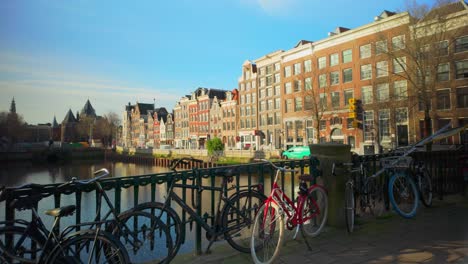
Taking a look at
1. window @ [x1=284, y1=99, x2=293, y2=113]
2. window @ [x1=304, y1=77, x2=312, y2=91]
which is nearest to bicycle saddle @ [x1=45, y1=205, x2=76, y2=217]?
window @ [x1=304, y1=77, x2=312, y2=91]

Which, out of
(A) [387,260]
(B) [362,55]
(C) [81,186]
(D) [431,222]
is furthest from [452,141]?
(C) [81,186]

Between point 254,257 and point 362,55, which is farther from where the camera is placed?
point 362,55

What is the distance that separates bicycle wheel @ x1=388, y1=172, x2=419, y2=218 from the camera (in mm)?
5441

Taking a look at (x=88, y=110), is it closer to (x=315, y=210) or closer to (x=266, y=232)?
(x=315, y=210)

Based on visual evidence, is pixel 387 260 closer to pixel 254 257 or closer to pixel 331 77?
pixel 254 257

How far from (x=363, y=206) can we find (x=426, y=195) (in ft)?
5.88

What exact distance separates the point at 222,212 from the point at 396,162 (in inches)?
139

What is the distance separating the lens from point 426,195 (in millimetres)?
6039

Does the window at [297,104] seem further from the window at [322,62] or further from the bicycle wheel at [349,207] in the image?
the bicycle wheel at [349,207]

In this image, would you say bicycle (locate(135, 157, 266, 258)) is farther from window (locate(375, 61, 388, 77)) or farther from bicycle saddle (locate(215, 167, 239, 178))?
window (locate(375, 61, 388, 77))

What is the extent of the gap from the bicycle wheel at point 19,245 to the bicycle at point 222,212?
1.01 metres

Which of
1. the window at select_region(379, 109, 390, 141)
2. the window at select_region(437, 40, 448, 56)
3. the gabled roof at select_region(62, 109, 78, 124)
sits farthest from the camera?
the gabled roof at select_region(62, 109, 78, 124)

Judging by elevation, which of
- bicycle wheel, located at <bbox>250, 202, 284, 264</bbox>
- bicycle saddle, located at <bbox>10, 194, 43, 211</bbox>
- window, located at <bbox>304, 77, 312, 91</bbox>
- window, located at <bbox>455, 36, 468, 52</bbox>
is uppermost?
window, located at <bbox>455, 36, 468, 52</bbox>

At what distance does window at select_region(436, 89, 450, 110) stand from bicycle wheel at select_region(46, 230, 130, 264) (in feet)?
116
